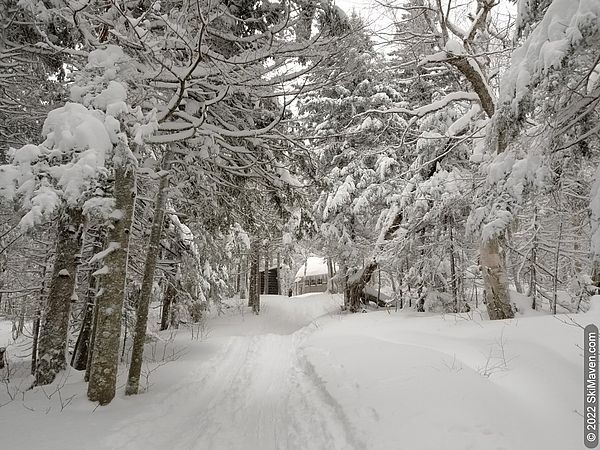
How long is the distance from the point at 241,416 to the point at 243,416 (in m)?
0.03

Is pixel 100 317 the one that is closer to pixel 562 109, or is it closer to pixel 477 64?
pixel 562 109

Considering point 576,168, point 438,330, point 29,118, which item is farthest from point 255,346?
point 576,168

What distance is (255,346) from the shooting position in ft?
40.1

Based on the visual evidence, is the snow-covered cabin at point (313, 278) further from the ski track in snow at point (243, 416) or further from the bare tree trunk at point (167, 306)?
the ski track in snow at point (243, 416)

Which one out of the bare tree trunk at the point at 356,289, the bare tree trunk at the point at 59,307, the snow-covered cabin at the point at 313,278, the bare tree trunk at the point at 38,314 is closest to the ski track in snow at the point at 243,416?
the bare tree trunk at the point at 59,307

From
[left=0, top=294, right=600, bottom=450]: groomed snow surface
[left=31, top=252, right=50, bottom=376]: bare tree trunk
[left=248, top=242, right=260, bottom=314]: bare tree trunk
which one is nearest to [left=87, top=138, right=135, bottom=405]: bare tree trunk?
[left=0, top=294, right=600, bottom=450]: groomed snow surface

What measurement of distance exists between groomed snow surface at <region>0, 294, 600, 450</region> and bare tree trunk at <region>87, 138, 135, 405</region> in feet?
1.08

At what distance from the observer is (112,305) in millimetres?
5512

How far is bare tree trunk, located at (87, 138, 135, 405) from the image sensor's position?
5434 mm

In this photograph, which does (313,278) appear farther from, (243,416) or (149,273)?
(243,416)

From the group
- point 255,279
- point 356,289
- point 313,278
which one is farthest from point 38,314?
point 313,278

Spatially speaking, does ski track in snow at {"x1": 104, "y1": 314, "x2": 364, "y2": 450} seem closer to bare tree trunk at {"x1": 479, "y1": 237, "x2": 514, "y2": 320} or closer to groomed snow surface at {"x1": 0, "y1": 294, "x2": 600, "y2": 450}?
groomed snow surface at {"x1": 0, "y1": 294, "x2": 600, "y2": 450}

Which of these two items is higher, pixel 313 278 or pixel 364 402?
pixel 313 278

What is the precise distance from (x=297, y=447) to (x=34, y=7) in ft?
22.6
